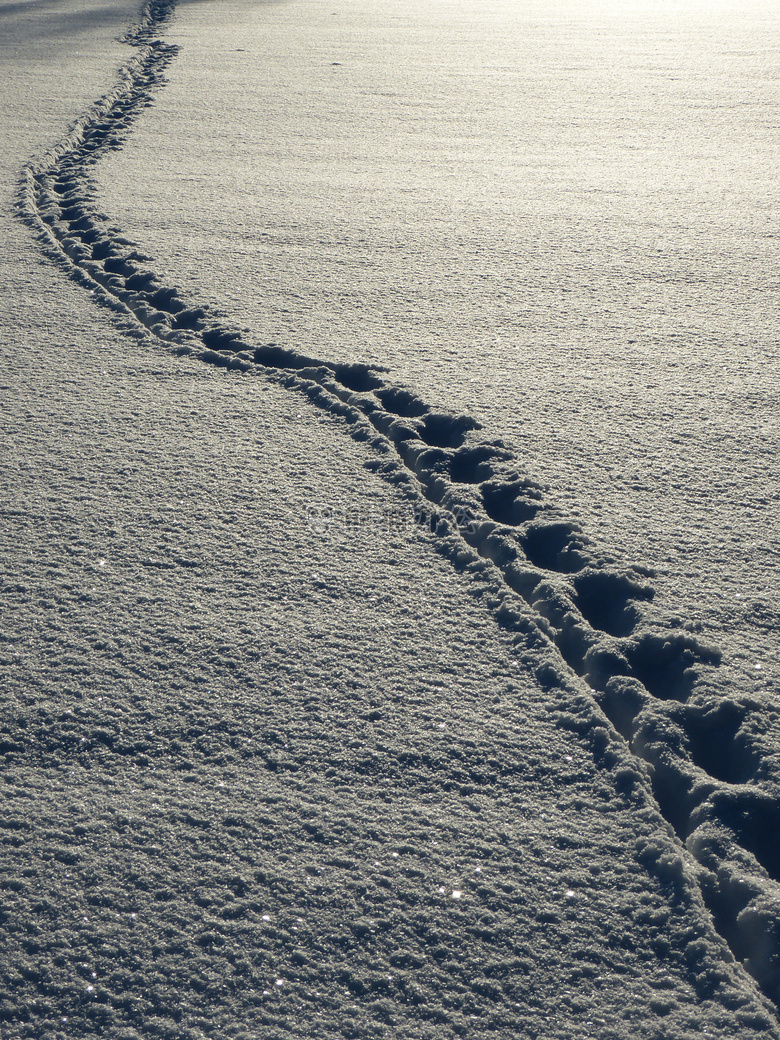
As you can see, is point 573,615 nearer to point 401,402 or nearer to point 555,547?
point 555,547

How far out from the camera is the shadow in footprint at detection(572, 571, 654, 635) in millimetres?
1481

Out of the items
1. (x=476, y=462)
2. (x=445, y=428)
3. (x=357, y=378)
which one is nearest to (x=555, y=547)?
(x=476, y=462)

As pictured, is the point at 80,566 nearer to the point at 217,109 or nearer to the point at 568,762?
the point at 568,762

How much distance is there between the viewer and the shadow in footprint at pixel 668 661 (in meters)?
1.36

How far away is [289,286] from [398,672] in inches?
64.4

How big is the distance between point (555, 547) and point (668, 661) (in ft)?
1.07

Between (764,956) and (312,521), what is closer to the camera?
(764,956)

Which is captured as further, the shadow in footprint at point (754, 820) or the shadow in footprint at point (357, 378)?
the shadow in footprint at point (357, 378)

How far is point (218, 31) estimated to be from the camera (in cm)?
681

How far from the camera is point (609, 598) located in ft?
5.03

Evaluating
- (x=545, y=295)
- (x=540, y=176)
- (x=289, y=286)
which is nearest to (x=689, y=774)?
(x=545, y=295)

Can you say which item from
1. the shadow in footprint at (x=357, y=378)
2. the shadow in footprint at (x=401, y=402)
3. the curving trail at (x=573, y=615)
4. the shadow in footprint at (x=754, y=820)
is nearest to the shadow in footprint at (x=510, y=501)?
the curving trail at (x=573, y=615)

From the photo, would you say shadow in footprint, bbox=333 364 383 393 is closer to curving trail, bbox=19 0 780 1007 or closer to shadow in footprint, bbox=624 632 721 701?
curving trail, bbox=19 0 780 1007

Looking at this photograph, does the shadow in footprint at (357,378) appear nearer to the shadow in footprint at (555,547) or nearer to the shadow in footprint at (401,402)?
the shadow in footprint at (401,402)
